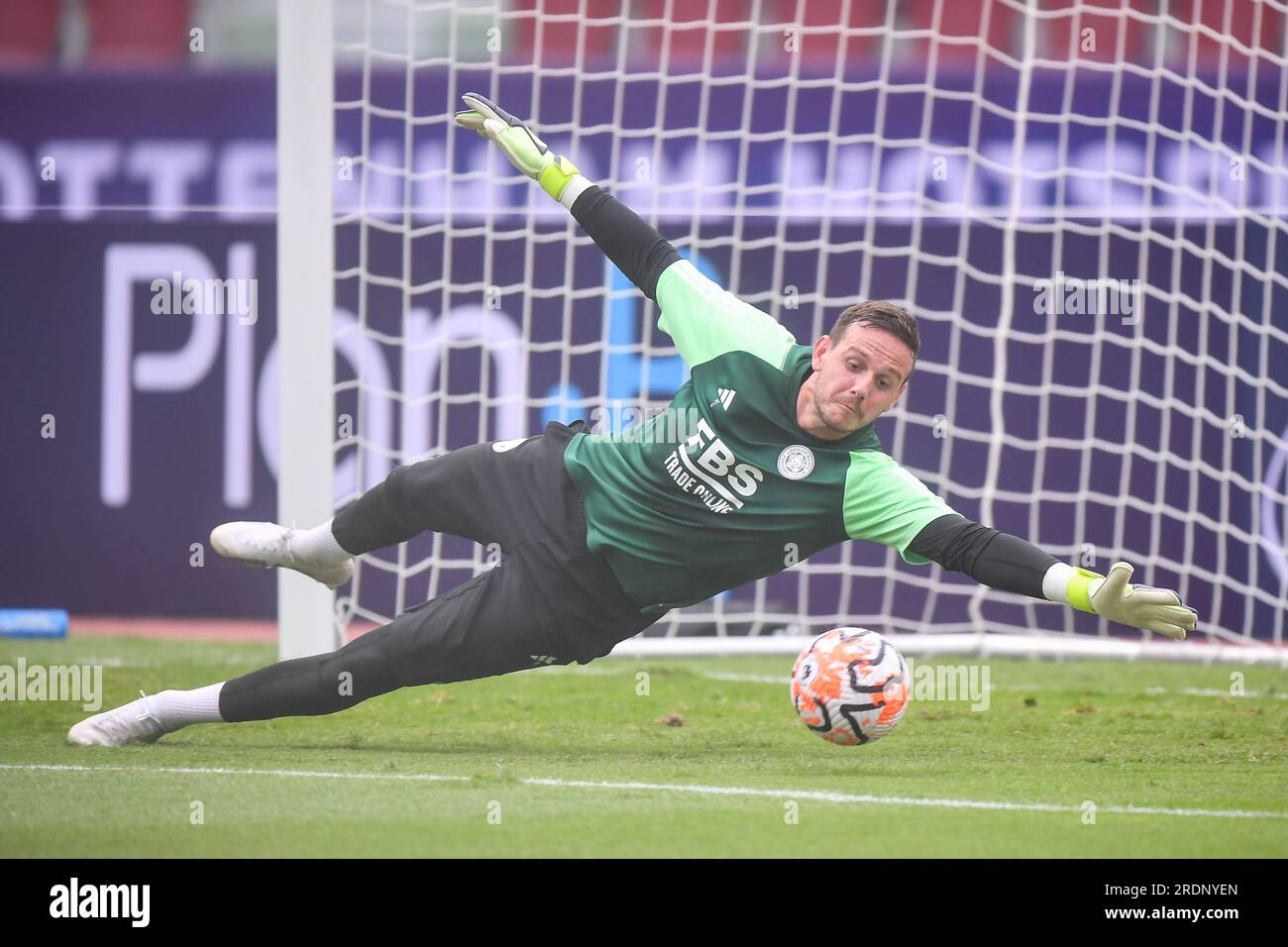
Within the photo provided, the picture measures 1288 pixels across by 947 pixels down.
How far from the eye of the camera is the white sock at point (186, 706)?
5.78 m

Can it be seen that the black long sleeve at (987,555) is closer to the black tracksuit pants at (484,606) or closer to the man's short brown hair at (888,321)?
the man's short brown hair at (888,321)

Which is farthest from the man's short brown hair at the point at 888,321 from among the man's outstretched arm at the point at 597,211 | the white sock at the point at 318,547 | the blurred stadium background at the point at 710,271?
the blurred stadium background at the point at 710,271

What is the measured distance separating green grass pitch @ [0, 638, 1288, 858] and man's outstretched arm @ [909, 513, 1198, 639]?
22.7 inches

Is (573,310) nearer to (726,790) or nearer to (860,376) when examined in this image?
(860,376)

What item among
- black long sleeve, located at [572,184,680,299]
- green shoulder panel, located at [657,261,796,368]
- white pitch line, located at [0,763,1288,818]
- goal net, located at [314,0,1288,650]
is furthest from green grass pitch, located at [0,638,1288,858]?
goal net, located at [314,0,1288,650]

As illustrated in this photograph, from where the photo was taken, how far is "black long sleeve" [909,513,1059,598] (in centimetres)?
499

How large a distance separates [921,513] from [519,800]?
1491 millimetres

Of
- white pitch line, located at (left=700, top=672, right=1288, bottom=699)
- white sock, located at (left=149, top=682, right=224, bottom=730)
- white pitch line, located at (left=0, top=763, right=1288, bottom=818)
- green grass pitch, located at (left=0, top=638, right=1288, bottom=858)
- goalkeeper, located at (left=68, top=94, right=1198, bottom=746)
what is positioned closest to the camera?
green grass pitch, located at (left=0, top=638, right=1288, bottom=858)

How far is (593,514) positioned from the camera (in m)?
5.71

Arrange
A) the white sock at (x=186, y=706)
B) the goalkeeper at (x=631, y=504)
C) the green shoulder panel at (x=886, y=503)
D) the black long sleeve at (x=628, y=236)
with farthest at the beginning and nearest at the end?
the black long sleeve at (x=628, y=236) → the white sock at (x=186, y=706) → the goalkeeper at (x=631, y=504) → the green shoulder panel at (x=886, y=503)

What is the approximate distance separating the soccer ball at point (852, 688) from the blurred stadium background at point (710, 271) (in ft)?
13.0

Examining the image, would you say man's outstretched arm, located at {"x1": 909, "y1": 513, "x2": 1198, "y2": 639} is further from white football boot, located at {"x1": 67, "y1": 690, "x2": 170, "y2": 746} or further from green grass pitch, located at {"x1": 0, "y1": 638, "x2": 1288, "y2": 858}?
white football boot, located at {"x1": 67, "y1": 690, "x2": 170, "y2": 746}

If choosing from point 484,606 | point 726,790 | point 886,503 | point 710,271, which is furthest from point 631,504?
point 710,271
